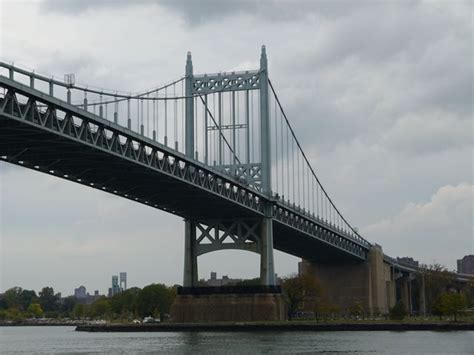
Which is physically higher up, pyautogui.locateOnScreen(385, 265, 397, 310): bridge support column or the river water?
pyautogui.locateOnScreen(385, 265, 397, 310): bridge support column

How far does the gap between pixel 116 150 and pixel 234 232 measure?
25.2 metres

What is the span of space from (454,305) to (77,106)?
Answer: 46.2 metres

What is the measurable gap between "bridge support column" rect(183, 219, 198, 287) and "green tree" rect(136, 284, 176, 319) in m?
46.2

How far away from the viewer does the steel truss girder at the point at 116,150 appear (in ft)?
134

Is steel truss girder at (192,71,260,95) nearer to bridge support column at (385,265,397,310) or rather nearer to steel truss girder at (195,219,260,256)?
steel truss girder at (195,219,260,256)

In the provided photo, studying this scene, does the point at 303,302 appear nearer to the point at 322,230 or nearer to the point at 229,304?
the point at 322,230

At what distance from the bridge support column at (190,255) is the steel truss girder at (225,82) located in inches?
379

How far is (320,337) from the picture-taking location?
64.1 metres

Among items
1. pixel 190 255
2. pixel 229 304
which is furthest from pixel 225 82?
pixel 229 304

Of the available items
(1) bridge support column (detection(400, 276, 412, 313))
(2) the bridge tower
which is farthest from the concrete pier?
(1) bridge support column (detection(400, 276, 412, 313))

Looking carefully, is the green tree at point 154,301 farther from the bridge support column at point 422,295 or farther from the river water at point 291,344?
the river water at point 291,344

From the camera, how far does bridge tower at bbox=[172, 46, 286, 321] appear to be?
7250 cm

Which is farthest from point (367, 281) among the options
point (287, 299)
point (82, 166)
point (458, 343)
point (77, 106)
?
point (77, 106)

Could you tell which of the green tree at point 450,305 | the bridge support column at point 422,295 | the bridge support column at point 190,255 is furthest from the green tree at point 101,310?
the bridge support column at point 190,255
